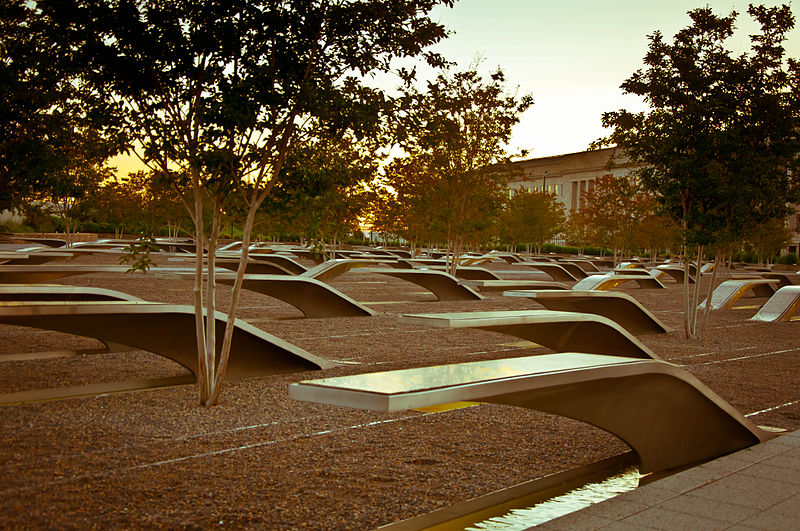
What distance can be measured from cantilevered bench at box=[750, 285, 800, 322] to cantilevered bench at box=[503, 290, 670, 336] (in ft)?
15.8

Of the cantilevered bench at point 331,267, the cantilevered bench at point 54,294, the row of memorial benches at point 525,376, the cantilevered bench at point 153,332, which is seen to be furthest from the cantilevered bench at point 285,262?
the cantilevered bench at point 153,332

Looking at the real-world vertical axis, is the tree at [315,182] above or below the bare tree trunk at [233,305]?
above

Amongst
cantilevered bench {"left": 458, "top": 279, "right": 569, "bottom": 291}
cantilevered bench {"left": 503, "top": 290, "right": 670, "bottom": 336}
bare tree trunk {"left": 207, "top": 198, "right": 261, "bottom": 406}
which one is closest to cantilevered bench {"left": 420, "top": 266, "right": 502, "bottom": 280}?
cantilevered bench {"left": 458, "top": 279, "right": 569, "bottom": 291}

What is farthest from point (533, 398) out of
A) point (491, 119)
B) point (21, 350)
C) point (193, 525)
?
point (491, 119)

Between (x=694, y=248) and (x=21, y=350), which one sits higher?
(x=694, y=248)

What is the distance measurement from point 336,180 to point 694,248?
8494 mm

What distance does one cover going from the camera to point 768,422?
23.5ft

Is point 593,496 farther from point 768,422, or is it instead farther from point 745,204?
point 745,204

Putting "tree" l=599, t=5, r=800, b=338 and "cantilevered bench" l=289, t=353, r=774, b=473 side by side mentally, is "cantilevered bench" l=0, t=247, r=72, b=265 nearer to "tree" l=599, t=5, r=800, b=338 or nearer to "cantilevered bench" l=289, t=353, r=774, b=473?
"tree" l=599, t=5, r=800, b=338

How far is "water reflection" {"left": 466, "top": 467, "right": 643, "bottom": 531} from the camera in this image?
4418 mm

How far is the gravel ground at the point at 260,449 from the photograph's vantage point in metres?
4.42

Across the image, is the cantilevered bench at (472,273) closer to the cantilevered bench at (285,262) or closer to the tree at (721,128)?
the cantilevered bench at (285,262)

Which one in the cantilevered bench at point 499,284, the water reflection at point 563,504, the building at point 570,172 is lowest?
the water reflection at point 563,504

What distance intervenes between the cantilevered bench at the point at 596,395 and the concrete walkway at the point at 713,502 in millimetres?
430
